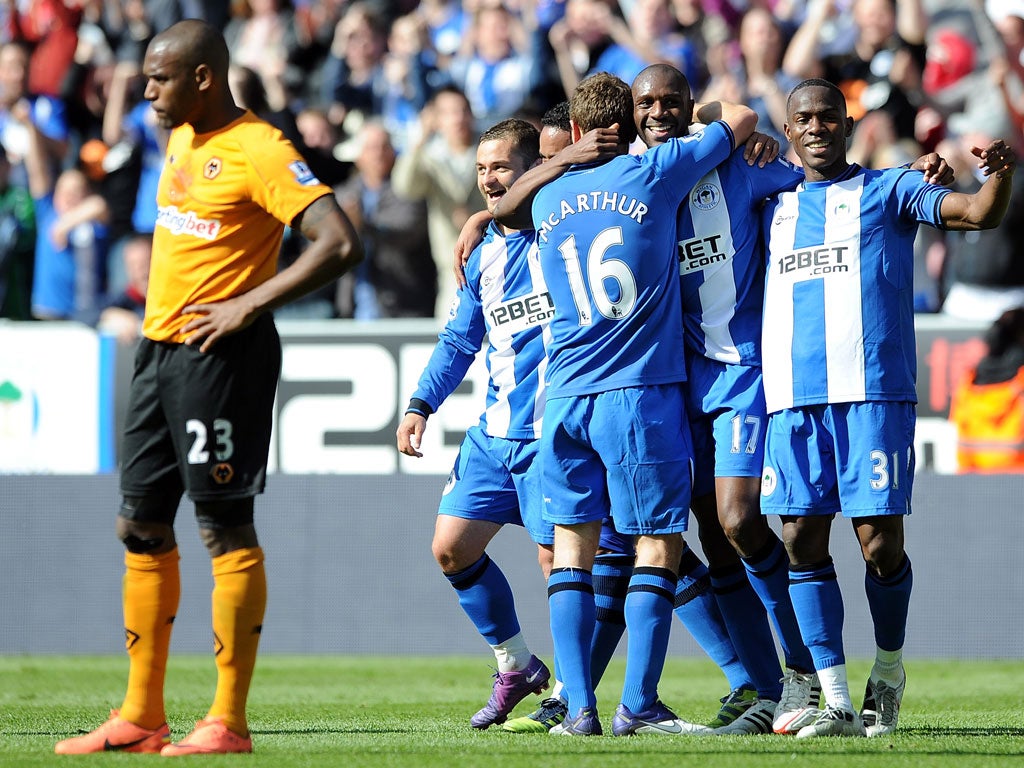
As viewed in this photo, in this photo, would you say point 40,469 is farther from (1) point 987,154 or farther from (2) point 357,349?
(1) point 987,154

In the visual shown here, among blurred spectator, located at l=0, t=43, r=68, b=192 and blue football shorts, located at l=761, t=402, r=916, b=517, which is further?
blurred spectator, located at l=0, t=43, r=68, b=192

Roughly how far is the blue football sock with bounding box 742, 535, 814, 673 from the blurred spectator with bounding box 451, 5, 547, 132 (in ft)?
23.6

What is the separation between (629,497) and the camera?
18.4 ft

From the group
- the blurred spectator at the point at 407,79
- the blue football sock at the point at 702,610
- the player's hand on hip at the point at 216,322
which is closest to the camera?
the player's hand on hip at the point at 216,322

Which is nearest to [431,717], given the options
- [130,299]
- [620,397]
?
[620,397]

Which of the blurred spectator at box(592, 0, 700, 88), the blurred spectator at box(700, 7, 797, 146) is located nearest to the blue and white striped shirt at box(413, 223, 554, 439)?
the blurred spectator at box(700, 7, 797, 146)

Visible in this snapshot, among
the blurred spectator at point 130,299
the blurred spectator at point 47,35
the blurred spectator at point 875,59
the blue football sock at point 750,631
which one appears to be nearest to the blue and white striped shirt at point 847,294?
the blue football sock at point 750,631

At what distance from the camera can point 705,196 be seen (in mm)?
5859

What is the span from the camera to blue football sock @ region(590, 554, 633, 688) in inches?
240

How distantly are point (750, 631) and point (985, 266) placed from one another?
5643mm

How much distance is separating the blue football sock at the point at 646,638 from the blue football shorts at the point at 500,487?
2.96ft

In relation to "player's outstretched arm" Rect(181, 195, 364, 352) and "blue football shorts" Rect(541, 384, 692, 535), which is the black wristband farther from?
"player's outstretched arm" Rect(181, 195, 364, 352)

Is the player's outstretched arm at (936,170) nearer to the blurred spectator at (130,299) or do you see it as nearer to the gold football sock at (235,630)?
the gold football sock at (235,630)

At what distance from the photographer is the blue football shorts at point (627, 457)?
557 centimetres
